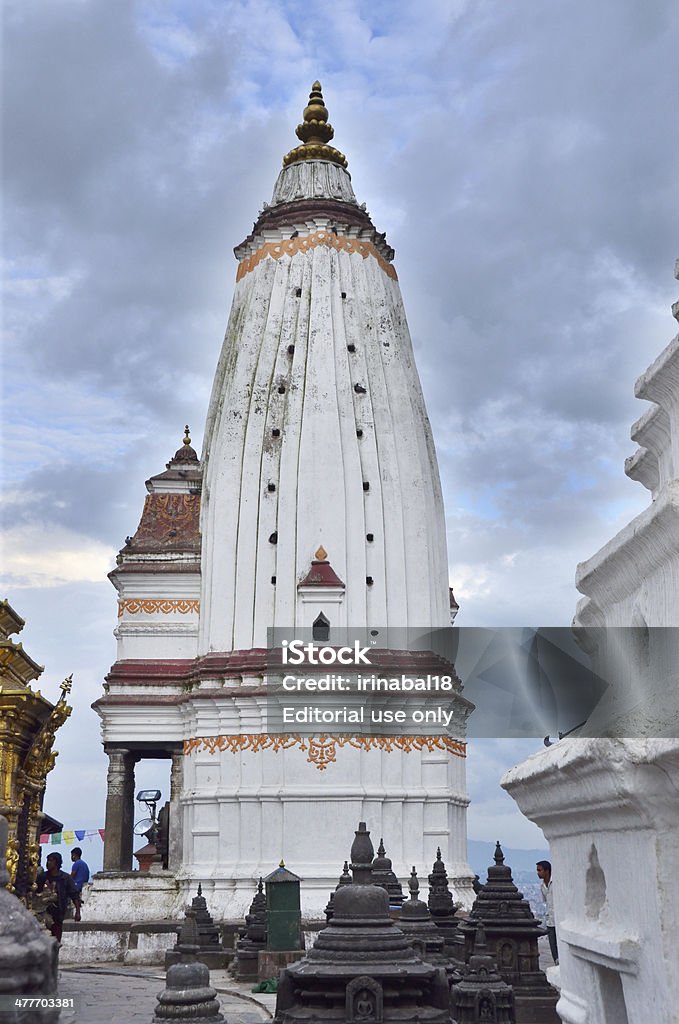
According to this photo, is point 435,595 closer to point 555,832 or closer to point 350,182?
point 350,182

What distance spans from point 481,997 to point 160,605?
21082 mm

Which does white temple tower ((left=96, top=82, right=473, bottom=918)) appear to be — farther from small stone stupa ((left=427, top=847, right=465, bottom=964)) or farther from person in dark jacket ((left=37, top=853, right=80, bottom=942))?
small stone stupa ((left=427, top=847, right=465, bottom=964))

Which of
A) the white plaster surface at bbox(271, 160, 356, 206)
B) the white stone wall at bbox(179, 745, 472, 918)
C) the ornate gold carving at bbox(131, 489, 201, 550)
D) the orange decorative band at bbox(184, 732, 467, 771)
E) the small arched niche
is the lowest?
the white stone wall at bbox(179, 745, 472, 918)

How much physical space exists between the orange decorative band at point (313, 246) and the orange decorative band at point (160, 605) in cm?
1025

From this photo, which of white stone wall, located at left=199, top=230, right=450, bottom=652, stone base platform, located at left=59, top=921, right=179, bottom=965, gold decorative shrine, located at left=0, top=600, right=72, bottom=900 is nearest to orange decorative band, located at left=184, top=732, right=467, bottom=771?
white stone wall, located at left=199, top=230, right=450, bottom=652

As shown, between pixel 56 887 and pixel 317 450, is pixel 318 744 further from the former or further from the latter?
pixel 56 887

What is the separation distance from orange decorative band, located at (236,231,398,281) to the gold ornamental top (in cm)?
344

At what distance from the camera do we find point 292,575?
30.5 m

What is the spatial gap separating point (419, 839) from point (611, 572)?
2327 centimetres

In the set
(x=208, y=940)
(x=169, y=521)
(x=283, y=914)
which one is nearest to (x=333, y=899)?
(x=283, y=914)

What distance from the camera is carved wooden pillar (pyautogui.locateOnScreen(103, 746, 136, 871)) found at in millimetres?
28906

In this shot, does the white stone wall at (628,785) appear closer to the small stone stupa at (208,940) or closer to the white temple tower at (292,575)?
the small stone stupa at (208,940)

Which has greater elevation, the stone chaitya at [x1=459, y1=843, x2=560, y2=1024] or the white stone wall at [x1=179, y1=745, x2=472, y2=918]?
the white stone wall at [x1=179, y1=745, x2=472, y2=918]

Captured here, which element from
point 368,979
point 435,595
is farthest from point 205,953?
point 368,979
